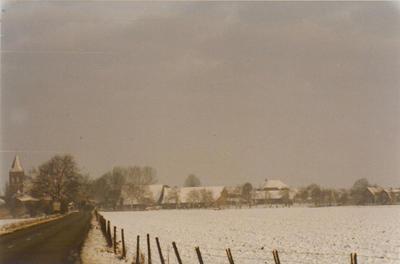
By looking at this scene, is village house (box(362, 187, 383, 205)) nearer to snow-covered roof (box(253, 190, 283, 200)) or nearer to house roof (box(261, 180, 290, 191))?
snow-covered roof (box(253, 190, 283, 200))

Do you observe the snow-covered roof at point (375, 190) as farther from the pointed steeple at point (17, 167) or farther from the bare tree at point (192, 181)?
the pointed steeple at point (17, 167)

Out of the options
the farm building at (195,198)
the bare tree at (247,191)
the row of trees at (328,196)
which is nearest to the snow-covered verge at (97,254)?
the farm building at (195,198)

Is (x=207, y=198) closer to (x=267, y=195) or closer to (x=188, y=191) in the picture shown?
(x=188, y=191)

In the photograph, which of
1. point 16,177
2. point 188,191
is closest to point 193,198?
point 188,191

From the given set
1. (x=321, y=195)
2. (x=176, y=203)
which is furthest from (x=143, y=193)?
(x=321, y=195)

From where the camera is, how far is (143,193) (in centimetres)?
12288

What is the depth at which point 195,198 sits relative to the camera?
123 m

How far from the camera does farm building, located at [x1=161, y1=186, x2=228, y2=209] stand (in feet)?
399

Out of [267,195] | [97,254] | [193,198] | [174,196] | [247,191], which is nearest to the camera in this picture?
[97,254]

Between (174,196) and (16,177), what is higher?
A: (16,177)

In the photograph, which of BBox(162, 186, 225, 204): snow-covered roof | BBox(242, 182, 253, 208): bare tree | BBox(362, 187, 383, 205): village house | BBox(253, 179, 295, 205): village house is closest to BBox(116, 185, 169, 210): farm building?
BBox(162, 186, 225, 204): snow-covered roof

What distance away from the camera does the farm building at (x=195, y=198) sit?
399 feet

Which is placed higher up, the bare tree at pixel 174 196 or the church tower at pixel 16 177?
the church tower at pixel 16 177

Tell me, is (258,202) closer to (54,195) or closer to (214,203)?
(214,203)
